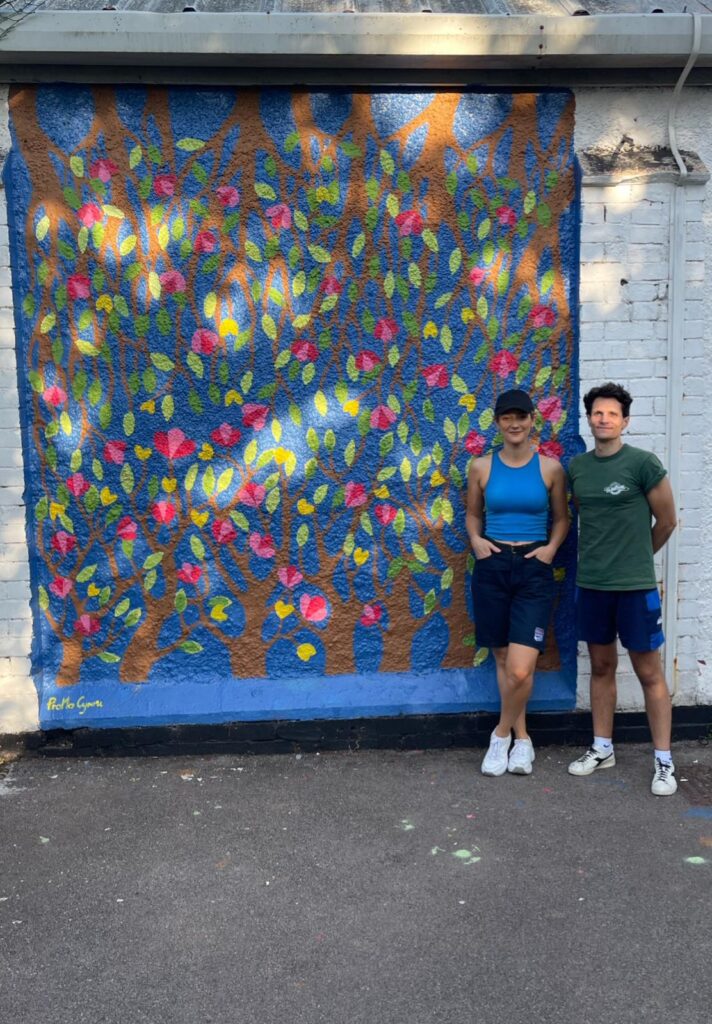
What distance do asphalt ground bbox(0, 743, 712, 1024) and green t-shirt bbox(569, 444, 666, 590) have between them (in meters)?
0.98

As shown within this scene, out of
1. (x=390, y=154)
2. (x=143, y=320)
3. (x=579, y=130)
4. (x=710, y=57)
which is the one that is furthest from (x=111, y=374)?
(x=710, y=57)

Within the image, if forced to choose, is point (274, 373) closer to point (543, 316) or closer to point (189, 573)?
point (189, 573)

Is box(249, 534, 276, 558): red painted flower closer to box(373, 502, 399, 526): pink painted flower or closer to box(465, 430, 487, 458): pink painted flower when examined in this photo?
box(373, 502, 399, 526): pink painted flower

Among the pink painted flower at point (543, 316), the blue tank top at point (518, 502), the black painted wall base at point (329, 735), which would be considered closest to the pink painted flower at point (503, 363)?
the pink painted flower at point (543, 316)

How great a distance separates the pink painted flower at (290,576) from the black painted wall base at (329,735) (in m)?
0.70

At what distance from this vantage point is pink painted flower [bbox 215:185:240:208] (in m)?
4.87

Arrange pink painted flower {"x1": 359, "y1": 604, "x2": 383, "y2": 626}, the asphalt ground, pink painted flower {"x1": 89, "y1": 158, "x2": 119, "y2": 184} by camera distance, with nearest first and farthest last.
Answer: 1. the asphalt ground
2. pink painted flower {"x1": 89, "y1": 158, "x2": 119, "y2": 184}
3. pink painted flower {"x1": 359, "y1": 604, "x2": 383, "y2": 626}

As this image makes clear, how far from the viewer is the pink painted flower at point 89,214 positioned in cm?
483

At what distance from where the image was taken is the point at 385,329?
16.3 ft

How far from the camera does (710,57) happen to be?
15.6ft

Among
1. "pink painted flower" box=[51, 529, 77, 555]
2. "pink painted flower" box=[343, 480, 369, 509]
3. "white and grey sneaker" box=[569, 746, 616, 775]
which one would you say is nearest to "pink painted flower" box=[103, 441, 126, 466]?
"pink painted flower" box=[51, 529, 77, 555]

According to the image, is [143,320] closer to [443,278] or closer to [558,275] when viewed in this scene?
[443,278]

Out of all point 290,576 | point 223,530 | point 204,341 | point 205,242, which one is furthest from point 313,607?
point 205,242

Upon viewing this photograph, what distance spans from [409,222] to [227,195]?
0.88 m
